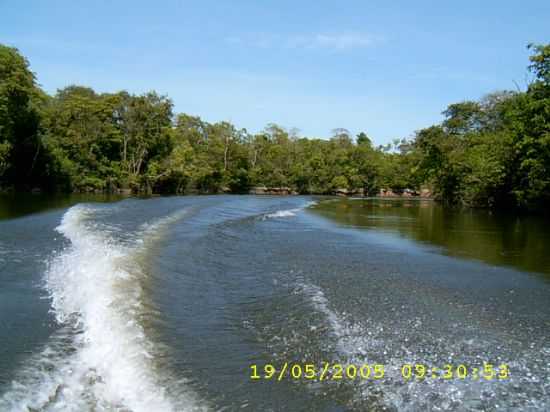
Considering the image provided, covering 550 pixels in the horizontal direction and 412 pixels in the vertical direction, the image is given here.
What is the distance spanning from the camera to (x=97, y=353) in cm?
543

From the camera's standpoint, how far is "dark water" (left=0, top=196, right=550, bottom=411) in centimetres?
461

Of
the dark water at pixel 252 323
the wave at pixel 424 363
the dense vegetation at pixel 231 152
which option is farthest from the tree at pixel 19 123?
the wave at pixel 424 363

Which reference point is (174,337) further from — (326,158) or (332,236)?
(326,158)

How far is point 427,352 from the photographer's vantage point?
5.81 meters

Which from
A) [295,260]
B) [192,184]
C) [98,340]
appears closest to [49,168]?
[192,184]
